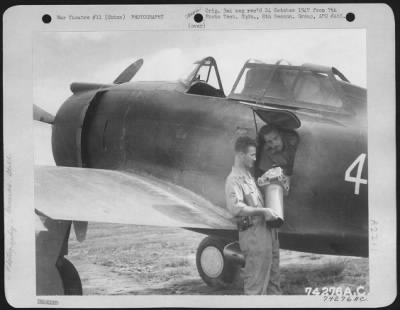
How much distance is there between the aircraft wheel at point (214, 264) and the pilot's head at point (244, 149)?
1.30 feet

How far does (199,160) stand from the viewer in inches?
85.1

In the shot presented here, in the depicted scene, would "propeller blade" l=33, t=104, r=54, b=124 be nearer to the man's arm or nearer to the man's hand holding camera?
the man's arm

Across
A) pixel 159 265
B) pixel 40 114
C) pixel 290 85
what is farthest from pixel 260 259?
pixel 40 114

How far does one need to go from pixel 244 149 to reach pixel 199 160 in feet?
0.66

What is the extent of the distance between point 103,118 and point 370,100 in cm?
124

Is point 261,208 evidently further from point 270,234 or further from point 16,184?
point 16,184

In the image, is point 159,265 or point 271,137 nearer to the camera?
point 271,137

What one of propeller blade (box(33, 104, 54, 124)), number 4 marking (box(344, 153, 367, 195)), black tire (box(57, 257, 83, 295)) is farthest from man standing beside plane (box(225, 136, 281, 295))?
propeller blade (box(33, 104, 54, 124))

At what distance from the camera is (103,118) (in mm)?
2373

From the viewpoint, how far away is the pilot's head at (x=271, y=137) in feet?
6.98

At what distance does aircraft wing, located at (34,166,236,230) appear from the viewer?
2.15 meters

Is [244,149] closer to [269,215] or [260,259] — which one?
[269,215]

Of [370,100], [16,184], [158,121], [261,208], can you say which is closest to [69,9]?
[158,121]

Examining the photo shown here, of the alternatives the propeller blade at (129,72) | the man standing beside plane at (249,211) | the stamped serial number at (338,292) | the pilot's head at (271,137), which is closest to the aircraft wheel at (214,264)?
the man standing beside plane at (249,211)
